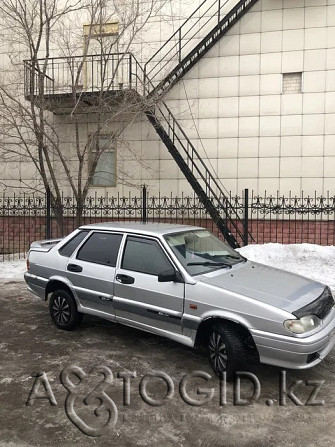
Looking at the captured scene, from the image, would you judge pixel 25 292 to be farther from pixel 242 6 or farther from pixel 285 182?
pixel 242 6

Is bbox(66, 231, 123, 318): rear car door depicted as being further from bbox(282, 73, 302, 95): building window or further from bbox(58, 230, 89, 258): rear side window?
bbox(282, 73, 302, 95): building window

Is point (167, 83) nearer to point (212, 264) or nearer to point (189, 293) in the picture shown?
point (212, 264)

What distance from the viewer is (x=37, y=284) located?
6.04 m

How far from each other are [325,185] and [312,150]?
109cm

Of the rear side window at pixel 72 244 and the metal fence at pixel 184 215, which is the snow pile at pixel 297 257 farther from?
the rear side window at pixel 72 244

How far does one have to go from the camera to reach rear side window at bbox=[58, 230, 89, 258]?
5.74m

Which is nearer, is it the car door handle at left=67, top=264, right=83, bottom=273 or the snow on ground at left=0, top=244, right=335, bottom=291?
the car door handle at left=67, top=264, right=83, bottom=273

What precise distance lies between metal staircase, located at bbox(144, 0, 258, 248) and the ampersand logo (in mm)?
7191

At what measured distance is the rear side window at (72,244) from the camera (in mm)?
5738

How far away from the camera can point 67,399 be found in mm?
3764

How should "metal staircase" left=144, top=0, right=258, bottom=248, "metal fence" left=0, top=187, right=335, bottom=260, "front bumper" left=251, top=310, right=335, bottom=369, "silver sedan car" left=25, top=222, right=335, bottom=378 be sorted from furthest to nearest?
"metal fence" left=0, top=187, right=335, bottom=260 < "metal staircase" left=144, top=0, right=258, bottom=248 < "silver sedan car" left=25, top=222, right=335, bottom=378 < "front bumper" left=251, top=310, right=335, bottom=369

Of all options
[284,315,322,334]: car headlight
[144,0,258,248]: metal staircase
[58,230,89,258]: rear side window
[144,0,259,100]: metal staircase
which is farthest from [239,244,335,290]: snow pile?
[144,0,259,100]: metal staircase

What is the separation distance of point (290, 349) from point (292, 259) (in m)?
6.20

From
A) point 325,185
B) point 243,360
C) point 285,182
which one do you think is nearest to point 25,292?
point 243,360
